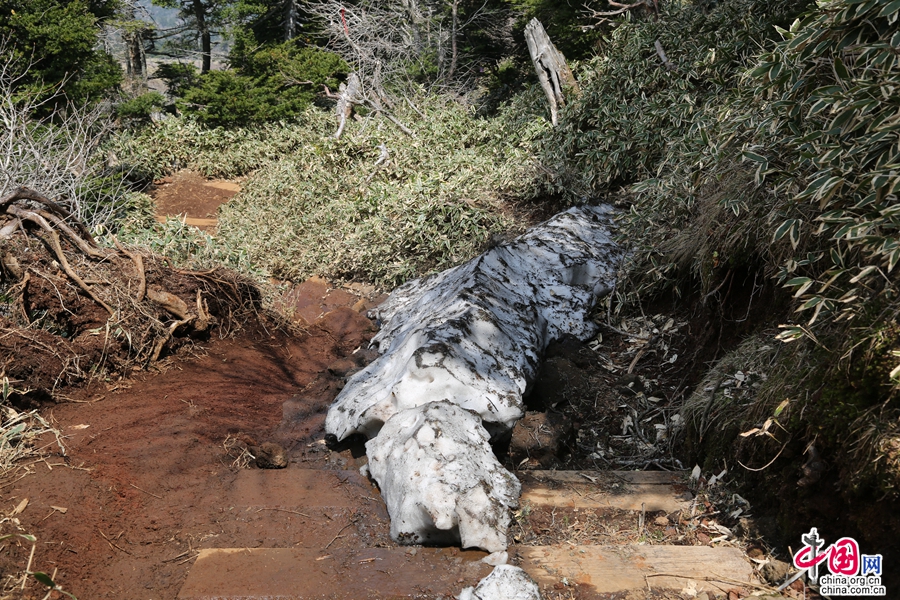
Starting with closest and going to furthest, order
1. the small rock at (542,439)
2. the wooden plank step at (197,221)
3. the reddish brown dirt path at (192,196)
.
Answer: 1. the small rock at (542,439)
2. the wooden plank step at (197,221)
3. the reddish brown dirt path at (192,196)

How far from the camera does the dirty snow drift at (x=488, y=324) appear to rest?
3.09 meters

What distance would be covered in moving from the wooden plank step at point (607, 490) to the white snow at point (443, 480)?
0.21 meters

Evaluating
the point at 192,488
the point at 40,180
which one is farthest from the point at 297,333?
the point at 40,180

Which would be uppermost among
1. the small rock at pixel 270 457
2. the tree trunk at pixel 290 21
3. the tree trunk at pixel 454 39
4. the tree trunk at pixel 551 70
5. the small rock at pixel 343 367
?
the tree trunk at pixel 290 21

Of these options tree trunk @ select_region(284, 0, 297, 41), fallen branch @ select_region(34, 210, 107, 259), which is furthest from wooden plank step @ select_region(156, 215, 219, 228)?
tree trunk @ select_region(284, 0, 297, 41)

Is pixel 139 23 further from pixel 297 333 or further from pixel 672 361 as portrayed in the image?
pixel 672 361

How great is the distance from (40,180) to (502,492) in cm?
595

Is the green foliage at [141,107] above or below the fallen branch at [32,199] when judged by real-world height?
above

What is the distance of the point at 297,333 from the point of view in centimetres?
526

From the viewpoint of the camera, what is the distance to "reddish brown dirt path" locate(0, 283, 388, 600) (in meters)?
2.36

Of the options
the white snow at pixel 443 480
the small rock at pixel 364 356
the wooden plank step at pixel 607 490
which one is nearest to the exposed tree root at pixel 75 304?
the small rock at pixel 364 356

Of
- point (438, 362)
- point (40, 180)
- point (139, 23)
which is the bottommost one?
point (438, 362)

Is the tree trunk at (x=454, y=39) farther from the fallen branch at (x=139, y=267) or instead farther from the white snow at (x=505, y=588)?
the white snow at (x=505, y=588)

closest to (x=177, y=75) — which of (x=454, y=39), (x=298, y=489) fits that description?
(x=454, y=39)
